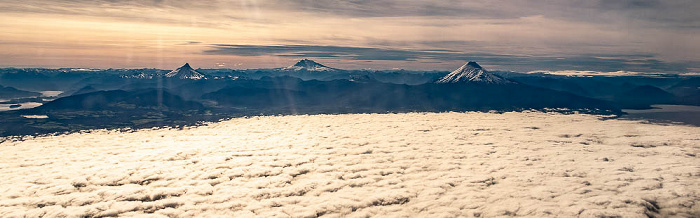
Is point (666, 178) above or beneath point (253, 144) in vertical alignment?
above

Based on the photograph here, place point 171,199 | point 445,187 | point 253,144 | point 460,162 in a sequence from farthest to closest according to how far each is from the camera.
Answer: point 253,144 < point 460,162 < point 445,187 < point 171,199

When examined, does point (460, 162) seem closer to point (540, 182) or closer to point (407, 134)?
point (540, 182)

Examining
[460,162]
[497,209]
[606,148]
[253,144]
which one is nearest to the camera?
[497,209]

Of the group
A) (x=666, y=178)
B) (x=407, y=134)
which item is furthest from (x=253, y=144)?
(x=666, y=178)

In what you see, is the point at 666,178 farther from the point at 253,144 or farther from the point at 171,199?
the point at 253,144

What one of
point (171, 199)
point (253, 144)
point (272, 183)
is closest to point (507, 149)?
point (272, 183)

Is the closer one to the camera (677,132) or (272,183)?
(272,183)
